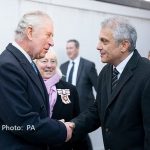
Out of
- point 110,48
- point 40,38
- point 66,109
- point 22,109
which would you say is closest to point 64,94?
point 66,109

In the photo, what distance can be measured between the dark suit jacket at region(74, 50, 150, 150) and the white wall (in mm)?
3003

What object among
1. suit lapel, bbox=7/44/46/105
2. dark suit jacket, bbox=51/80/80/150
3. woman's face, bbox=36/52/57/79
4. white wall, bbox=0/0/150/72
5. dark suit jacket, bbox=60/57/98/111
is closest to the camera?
suit lapel, bbox=7/44/46/105

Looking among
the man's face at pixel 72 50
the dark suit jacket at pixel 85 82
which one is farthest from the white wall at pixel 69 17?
the dark suit jacket at pixel 85 82

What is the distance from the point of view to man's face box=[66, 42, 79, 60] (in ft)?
21.3

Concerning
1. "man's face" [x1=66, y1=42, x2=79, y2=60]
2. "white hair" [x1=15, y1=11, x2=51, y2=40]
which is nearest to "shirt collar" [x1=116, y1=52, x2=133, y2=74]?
"white hair" [x1=15, y1=11, x2=51, y2=40]

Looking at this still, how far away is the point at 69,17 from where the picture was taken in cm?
665

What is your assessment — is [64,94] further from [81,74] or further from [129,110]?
[81,74]

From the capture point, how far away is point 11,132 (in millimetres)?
2520

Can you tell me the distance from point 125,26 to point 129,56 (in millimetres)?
223

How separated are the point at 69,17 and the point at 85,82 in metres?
1.10

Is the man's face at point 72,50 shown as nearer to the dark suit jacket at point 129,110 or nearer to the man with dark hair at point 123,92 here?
the man with dark hair at point 123,92

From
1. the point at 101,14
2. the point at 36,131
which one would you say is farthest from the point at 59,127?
the point at 101,14

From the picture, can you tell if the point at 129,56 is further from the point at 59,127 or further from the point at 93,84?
the point at 93,84

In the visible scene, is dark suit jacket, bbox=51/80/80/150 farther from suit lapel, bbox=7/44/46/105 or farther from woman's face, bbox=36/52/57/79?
suit lapel, bbox=7/44/46/105
